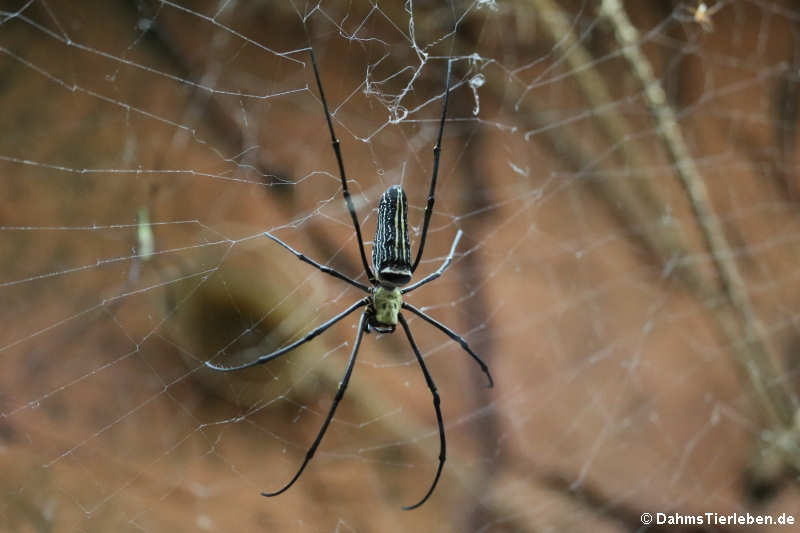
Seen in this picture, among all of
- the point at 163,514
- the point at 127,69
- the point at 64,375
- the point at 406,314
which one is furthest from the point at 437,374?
the point at 127,69

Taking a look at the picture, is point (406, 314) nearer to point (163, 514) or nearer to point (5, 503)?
point (163, 514)

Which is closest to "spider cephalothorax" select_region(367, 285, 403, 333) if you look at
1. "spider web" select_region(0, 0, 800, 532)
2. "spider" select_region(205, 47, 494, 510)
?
"spider" select_region(205, 47, 494, 510)

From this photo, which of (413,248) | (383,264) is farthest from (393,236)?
(413,248)

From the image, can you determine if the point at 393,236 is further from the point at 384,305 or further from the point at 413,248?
the point at 413,248

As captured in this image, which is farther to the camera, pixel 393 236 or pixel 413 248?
pixel 413 248

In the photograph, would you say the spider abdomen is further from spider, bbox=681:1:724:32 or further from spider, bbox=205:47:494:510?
spider, bbox=681:1:724:32

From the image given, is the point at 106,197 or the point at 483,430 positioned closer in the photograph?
the point at 106,197
